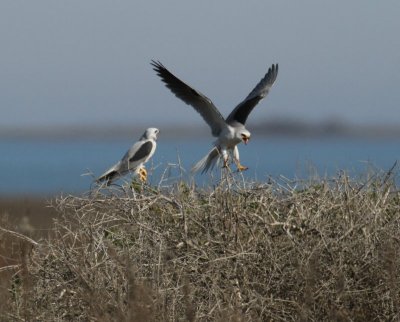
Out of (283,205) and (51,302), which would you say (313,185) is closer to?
(283,205)

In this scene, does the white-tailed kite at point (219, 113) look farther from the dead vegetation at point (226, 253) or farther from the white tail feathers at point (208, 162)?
the dead vegetation at point (226, 253)

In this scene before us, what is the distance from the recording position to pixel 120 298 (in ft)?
15.4

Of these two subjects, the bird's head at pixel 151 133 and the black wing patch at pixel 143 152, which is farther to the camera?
the bird's head at pixel 151 133

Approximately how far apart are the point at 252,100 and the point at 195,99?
0.75m

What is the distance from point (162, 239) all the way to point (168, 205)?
279 millimetres

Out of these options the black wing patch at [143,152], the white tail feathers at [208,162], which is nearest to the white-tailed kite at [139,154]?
the black wing patch at [143,152]

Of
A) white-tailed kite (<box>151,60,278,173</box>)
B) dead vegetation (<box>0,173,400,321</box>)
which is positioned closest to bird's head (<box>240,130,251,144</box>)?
white-tailed kite (<box>151,60,278,173</box>)

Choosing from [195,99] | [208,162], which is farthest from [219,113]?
[208,162]

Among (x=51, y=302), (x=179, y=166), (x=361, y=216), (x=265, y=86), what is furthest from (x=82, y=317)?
(x=265, y=86)

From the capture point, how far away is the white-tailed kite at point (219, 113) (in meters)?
10.2

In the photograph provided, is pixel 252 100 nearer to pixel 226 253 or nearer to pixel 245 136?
pixel 245 136

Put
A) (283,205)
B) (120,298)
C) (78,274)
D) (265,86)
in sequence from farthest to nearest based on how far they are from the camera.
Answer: (265,86) < (283,205) < (78,274) < (120,298)

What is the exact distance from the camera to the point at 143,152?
10.8 meters

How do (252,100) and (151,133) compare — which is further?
(151,133)
